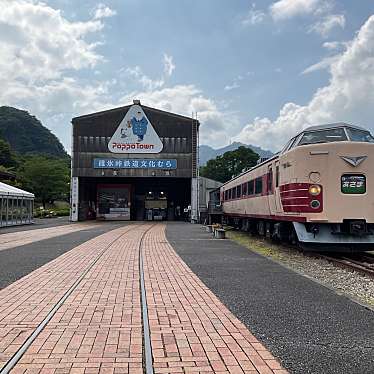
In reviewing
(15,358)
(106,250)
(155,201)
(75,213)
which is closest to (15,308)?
(15,358)

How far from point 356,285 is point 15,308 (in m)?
5.86

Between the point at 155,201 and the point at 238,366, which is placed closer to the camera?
the point at 238,366

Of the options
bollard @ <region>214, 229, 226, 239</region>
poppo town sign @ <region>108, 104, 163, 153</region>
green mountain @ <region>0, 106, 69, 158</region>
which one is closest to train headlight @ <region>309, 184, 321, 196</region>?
bollard @ <region>214, 229, 226, 239</region>

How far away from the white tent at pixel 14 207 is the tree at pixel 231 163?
55787 mm

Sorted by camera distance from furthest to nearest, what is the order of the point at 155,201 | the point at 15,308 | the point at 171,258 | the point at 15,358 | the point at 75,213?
1. the point at 155,201
2. the point at 75,213
3. the point at 171,258
4. the point at 15,308
5. the point at 15,358

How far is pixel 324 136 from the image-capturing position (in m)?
12.8

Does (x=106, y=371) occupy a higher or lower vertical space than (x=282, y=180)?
lower

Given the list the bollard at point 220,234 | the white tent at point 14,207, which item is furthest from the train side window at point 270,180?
the white tent at point 14,207

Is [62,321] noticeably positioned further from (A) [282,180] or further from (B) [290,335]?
(A) [282,180]

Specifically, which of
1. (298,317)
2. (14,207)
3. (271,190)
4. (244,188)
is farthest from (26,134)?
(298,317)

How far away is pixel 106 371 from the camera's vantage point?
13.0ft

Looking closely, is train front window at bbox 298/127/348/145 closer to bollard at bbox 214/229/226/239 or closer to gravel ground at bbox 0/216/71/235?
bollard at bbox 214/229/226/239

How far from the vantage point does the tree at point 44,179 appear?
195ft

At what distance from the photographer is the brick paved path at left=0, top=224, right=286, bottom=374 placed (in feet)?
13.7
